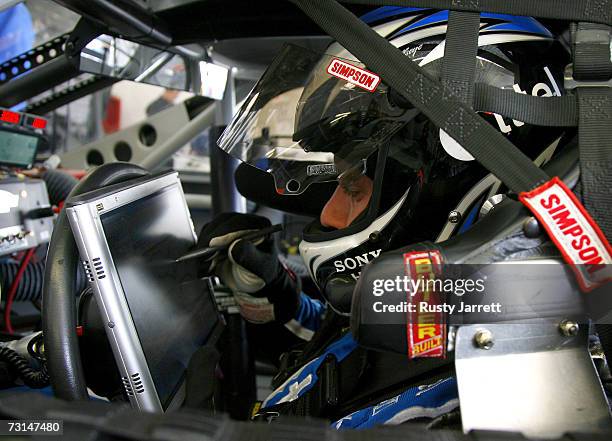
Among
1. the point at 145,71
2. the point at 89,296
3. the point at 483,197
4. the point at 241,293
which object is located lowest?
the point at 241,293

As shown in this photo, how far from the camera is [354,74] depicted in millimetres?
775

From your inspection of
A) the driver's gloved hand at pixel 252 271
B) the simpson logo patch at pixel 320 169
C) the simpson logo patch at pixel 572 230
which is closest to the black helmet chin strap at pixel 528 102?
the simpson logo patch at pixel 572 230

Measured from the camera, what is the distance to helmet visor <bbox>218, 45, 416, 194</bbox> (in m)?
0.79

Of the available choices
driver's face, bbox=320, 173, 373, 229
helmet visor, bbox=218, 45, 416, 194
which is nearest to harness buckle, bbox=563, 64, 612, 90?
helmet visor, bbox=218, 45, 416, 194

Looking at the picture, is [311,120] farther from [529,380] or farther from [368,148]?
[529,380]

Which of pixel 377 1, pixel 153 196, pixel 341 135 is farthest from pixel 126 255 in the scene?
pixel 377 1

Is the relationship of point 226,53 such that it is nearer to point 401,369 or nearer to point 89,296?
point 89,296

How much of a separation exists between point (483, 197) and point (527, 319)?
0.26 metres

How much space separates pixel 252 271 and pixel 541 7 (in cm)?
A: 68

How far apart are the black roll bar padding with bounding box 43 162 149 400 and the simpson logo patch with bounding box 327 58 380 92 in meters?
0.43

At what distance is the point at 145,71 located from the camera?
3.96 feet

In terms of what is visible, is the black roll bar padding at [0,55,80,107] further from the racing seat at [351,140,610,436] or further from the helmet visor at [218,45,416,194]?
the racing seat at [351,140,610,436]

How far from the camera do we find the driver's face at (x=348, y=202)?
2.95 ft

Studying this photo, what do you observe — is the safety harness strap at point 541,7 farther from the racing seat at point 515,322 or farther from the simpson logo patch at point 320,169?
the simpson logo patch at point 320,169
